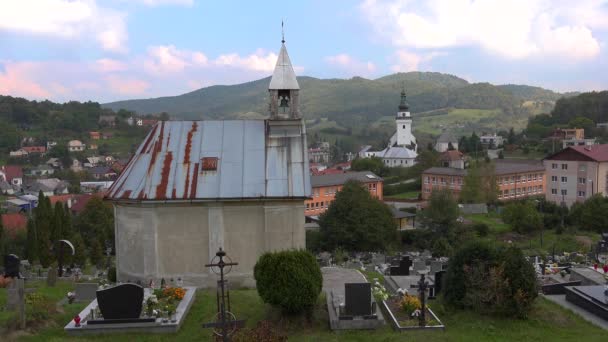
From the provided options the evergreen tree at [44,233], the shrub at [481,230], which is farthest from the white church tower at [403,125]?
the evergreen tree at [44,233]

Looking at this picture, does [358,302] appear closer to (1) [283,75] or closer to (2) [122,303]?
(2) [122,303]

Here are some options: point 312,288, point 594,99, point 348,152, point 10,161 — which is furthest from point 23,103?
point 312,288

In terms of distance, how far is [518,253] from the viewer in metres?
14.5

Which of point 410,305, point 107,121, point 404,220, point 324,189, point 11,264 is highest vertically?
point 107,121

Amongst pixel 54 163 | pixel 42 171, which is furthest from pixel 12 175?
A: pixel 54 163

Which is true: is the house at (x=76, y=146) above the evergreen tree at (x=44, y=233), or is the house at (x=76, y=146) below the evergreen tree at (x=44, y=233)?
above

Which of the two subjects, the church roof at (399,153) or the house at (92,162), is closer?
the church roof at (399,153)

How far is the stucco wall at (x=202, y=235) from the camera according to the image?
62.6 feet

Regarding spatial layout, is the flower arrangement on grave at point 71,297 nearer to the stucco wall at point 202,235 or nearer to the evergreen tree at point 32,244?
the stucco wall at point 202,235

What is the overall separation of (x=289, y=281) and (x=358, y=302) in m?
1.94

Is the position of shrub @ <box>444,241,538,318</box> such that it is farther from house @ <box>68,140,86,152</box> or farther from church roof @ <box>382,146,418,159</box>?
house @ <box>68,140,86,152</box>

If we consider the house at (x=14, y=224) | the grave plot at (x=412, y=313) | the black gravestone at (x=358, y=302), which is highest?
the black gravestone at (x=358, y=302)

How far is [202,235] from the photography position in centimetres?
1920

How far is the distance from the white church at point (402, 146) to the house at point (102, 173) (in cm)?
5505
